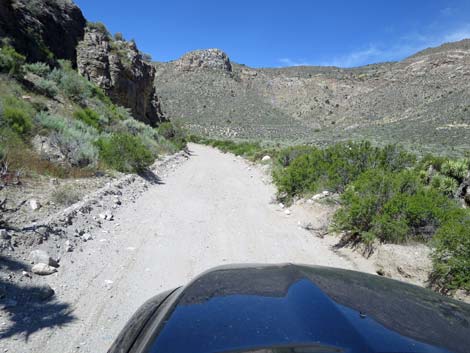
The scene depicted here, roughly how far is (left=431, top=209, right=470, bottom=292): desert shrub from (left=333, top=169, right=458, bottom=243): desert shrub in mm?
921

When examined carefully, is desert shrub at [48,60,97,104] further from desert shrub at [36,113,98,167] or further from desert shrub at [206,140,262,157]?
desert shrub at [206,140,262,157]

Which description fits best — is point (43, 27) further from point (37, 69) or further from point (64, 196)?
point (64, 196)

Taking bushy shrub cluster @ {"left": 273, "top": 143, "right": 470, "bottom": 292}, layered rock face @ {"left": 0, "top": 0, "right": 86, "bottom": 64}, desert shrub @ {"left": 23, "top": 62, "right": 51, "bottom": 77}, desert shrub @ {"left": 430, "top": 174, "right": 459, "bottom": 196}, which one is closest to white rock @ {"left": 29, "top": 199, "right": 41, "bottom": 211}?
bushy shrub cluster @ {"left": 273, "top": 143, "right": 470, "bottom": 292}

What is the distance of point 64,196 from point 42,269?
3.02 m

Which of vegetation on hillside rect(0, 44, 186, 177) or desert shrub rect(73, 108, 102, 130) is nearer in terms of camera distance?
vegetation on hillside rect(0, 44, 186, 177)

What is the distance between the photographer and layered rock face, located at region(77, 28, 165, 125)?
26.6m

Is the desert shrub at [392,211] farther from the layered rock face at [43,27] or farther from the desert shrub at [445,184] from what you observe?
the layered rock face at [43,27]

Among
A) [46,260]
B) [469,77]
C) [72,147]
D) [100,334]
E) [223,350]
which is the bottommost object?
[100,334]

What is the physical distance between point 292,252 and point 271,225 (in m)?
1.82

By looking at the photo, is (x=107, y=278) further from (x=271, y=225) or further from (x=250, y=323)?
(x=271, y=225)

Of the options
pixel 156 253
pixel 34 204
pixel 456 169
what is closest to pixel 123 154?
pixel 34 204

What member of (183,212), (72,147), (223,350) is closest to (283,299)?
(223,350)

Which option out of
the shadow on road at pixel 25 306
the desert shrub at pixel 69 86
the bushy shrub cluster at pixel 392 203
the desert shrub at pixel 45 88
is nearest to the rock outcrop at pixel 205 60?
the desert shrub at pixel 69 86

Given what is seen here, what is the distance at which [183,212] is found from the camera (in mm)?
8914
